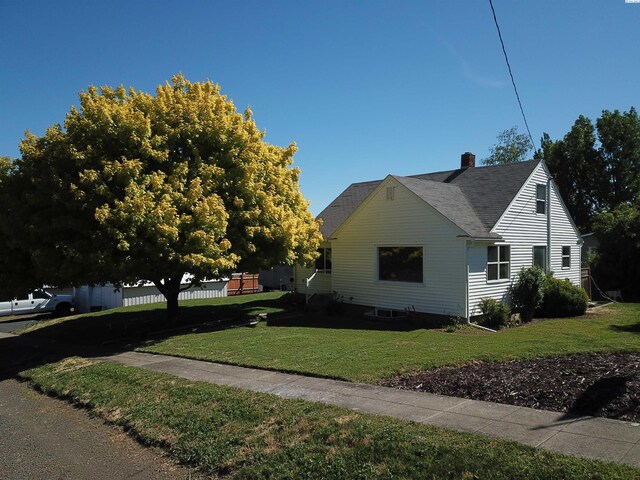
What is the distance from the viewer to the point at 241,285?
33406 millimetres

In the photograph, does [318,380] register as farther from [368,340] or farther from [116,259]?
[116,259]

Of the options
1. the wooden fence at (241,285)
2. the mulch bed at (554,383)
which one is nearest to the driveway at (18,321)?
the wooden fence at (241,285)

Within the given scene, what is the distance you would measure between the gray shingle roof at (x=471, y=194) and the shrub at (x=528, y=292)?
2.29 metres

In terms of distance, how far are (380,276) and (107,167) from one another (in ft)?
Result: 33.7

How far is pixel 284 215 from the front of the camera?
16.0m

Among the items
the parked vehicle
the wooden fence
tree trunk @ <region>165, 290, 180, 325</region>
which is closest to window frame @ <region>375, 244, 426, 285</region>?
tree trunk @ <region>165, 290, 180, 325</region>

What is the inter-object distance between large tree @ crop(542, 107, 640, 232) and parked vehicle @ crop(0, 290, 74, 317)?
1602 inches

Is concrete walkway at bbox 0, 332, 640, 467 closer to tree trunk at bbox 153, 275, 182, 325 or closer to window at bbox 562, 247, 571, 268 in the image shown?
tree trunk at bbox 153, 275, 182, 325

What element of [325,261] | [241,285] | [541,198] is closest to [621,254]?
[541,198]

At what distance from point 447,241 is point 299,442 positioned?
38.6 ft

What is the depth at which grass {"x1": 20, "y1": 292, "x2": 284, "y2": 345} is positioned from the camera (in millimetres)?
16609

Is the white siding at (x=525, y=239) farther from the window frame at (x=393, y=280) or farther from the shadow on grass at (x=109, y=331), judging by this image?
the shadow on grass at (x=109, y=331)

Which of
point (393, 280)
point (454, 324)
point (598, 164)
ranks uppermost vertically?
point (598, 164)

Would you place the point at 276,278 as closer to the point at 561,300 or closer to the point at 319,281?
the point at 319,281
